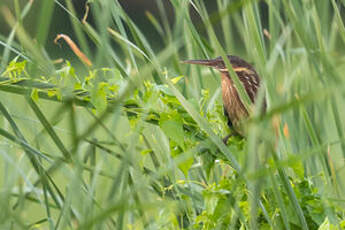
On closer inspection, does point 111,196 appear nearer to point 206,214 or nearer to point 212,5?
point 206,214

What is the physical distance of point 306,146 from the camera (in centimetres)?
119

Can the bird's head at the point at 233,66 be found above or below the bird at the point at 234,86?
above

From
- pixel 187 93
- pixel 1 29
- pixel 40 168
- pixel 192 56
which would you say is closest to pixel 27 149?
pixel 40 168

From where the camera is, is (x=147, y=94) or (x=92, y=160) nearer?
(x=147, y=94)

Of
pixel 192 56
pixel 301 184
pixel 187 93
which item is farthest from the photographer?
pixel 192 56

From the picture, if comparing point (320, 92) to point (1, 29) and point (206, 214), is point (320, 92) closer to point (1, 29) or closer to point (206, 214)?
point (206, 214)

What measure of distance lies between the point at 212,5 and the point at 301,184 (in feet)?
18.5

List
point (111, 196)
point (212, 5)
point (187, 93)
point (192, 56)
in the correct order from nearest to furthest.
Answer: point (111, 196)
point (187, 93)
point (192, 56)
point (212, 5)

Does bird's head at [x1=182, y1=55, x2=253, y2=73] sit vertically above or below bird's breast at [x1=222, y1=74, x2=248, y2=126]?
above

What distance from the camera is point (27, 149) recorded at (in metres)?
0.81

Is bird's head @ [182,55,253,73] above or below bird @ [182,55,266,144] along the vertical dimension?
above

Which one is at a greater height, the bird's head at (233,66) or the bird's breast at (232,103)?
the bird's head at (233,66)

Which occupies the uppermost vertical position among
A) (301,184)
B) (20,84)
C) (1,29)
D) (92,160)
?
(1,29)

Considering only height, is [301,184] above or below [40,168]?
below
